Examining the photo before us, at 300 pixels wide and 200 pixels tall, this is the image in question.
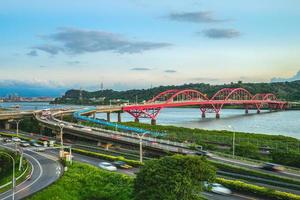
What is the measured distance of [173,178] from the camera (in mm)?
27234

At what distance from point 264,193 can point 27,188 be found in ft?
67.7

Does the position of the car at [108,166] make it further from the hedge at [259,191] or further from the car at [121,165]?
Answer: the hedge at [259,191]

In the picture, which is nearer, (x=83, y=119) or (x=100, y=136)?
(x=100, y=136)

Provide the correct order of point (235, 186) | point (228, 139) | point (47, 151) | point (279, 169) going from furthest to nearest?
point (228, 139) < point (47, 151) < point (279, 169) < point (235, 186)

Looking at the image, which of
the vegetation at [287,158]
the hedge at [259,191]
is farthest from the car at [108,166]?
the vegetation at [287,158]

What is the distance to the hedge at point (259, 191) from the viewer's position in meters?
31.4

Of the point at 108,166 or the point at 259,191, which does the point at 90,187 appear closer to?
the point at 108,166

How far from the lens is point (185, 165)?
27891 millimetres

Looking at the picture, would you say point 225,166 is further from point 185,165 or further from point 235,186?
point 185,165

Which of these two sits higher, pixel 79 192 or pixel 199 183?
pixel 199 183

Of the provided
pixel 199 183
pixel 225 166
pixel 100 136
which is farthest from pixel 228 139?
pixel 199 183

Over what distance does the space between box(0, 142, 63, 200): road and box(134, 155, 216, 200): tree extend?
11.1 m

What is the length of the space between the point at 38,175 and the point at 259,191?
2225 centimetres

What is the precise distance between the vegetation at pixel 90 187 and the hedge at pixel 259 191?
8738 millimetres
